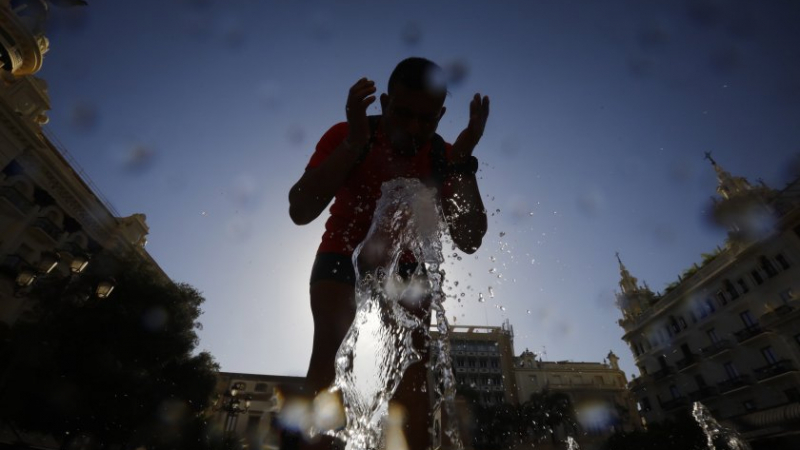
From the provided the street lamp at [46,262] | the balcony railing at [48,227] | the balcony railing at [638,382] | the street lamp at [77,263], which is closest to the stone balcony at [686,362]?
the balcony railing at [638,382]

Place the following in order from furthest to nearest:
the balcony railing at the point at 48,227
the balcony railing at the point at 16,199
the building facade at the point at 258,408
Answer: the building facade at the point at 258,408 < the balcony railing at the point at 48,227 < the balcony railing at the point at 16,199

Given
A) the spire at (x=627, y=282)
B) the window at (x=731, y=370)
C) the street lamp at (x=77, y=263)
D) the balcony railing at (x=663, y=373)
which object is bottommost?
the street lamp at (x=77, y=263)

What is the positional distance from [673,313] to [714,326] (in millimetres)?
4427

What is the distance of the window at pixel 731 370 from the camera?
28.8 meters

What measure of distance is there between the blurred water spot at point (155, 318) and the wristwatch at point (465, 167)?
19.1 meters

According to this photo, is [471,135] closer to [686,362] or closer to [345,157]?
[345,157]

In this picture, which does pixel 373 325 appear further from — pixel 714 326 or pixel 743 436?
pixel 714 326

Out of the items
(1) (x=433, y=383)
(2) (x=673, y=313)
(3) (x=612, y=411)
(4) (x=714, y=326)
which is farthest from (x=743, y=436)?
(1) (x=433, y=383)

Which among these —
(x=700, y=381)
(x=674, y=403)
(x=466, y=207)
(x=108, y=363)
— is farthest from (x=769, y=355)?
(x=108, y=363)

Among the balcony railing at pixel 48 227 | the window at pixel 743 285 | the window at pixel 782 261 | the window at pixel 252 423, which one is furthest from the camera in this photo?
the window at pixel 252 423

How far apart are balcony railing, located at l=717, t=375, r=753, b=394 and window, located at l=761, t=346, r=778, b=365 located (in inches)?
70.7

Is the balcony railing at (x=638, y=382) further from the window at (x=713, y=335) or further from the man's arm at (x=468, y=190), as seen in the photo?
the man's arm at (x=468, y=190)

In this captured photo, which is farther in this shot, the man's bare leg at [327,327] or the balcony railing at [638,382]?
the balcony railing at [638,382]

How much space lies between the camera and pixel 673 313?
35812 millimetres
